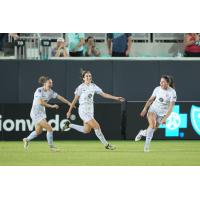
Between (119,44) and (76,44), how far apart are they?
109 centimetres

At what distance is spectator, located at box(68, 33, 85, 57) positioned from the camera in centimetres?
1816

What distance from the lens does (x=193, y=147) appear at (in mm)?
17266

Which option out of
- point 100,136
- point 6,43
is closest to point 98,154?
point 100,136

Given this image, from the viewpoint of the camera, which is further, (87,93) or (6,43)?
(6,43)

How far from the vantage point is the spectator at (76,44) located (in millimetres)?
18156

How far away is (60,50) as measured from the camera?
19.3m

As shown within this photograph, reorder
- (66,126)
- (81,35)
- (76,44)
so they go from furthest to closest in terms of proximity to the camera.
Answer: (66,126) < (76,44) < (81,35)

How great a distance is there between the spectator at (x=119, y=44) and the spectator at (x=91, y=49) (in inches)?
11.6

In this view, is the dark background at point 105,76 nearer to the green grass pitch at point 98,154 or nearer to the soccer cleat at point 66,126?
the soccer cleat at point 66,126

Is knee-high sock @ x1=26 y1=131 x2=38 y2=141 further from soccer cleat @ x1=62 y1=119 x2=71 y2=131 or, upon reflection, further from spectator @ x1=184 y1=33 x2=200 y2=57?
spectator @ x1=184 y1=33 x2=200 y2=57

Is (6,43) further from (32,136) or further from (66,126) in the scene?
(32,136)

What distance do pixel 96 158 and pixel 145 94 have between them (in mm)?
5308
